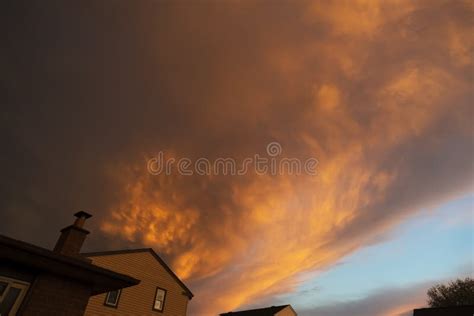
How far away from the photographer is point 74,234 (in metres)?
12.6

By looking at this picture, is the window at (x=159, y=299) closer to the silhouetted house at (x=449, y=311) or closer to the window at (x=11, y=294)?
the window at (x=11, y=294)

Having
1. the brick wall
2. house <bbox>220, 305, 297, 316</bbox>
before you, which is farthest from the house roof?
house <bbox>220, 305, 297, 316</bbox>

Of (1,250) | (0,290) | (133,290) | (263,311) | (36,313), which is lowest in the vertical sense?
(36,313)

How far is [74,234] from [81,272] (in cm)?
268

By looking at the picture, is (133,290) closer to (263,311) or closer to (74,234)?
(74,234)

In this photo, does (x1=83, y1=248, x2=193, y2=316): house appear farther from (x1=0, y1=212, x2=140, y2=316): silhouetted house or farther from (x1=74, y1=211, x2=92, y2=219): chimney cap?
(x1=0, y1=212, x2=140, y2=316): silhouetted house

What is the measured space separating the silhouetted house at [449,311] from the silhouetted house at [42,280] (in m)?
36.9

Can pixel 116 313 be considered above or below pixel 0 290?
above

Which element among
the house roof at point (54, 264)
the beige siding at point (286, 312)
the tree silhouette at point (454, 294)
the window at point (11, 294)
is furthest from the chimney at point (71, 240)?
the tree silhouette at point (454, 294)

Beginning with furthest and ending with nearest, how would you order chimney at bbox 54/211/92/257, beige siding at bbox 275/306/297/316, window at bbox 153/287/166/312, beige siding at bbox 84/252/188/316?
1. beige siding at bbox 275/306/297/316
2. window at bbox 153/287/166/312
3. beige siding at bbox 84/252/188/316
4. chimney at bbox 54/211/92/257

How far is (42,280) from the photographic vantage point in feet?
32.7

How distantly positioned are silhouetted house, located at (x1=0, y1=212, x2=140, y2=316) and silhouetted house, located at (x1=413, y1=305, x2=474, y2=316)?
121ft

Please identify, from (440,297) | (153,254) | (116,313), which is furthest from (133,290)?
(440,297)

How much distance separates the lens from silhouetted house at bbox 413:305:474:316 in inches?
1206
